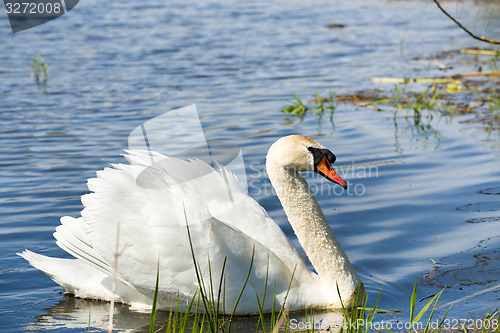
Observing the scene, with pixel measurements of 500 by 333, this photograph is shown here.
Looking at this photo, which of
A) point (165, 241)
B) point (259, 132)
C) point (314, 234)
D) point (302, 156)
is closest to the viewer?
point (165, 241)

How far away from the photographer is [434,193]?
668 centimetres

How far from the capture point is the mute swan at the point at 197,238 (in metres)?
4.21

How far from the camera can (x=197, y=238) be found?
13.6ft

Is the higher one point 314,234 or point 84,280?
point 314,234

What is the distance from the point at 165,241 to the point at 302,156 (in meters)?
1.02
